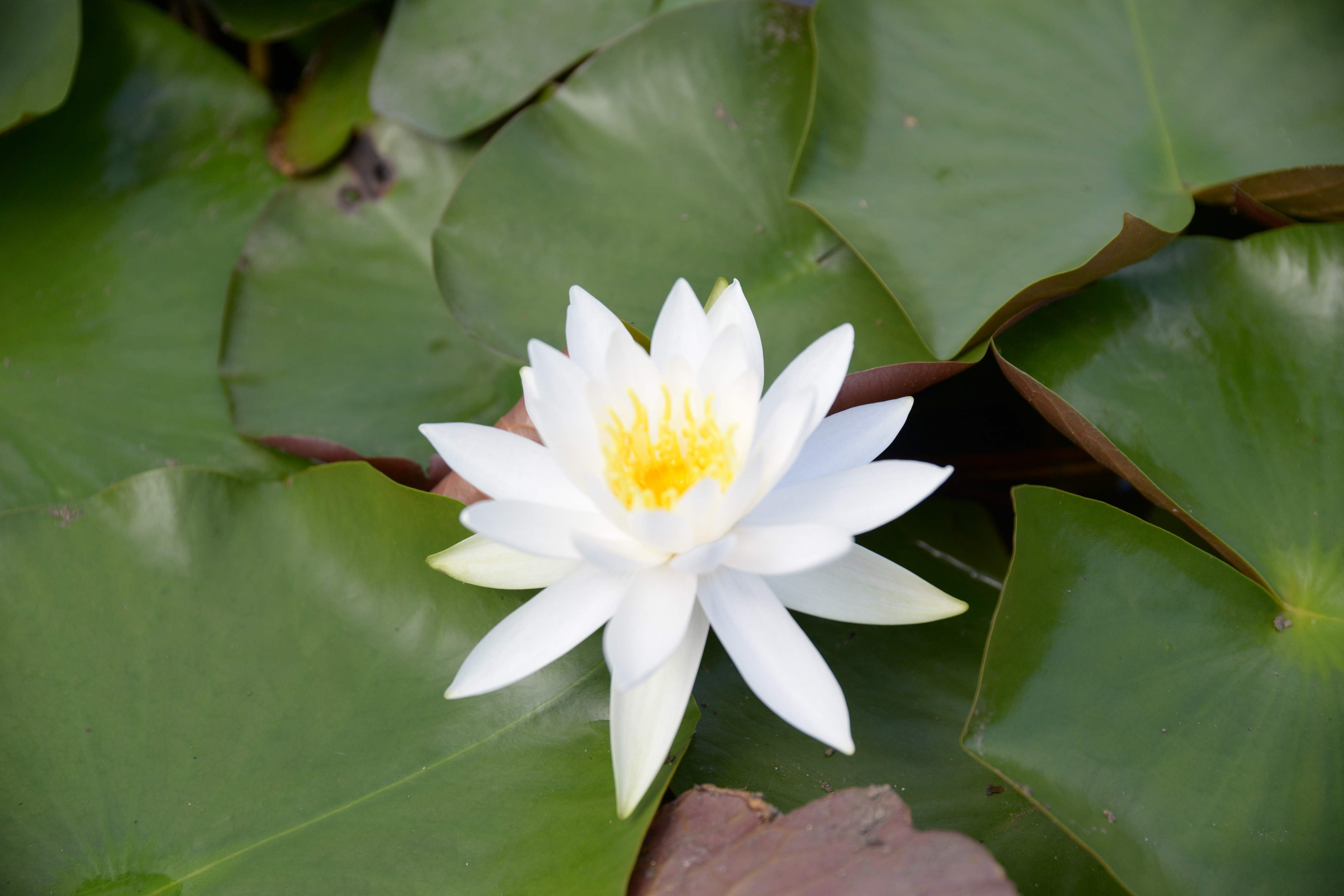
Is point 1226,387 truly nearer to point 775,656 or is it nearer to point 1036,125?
point 1036,125

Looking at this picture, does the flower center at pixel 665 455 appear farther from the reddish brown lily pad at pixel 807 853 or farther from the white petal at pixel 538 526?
the reddish brown lily pad at pixel 807 853

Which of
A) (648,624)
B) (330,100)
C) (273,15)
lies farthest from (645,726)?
(273,15)

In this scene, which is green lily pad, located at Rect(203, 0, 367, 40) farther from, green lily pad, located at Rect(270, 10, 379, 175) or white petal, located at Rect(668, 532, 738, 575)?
white petal, located at Rect(668, 532, 738, 575)

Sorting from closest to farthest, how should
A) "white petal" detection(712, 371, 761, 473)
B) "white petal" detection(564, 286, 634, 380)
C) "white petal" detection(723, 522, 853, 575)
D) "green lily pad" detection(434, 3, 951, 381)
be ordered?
"white petal" detection(723, 522, 853, 575) < "white petal" detection(712, 371, 761, 473) < "white petal" detection(564, 286, 634, 380) < "green lily pad" detection(434, 3, 951, 381)

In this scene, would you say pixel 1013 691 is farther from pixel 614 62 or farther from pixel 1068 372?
pixel 614 62

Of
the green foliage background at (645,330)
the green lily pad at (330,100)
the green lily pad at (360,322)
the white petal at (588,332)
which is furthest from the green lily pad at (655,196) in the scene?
the green lily pad at (330,100)

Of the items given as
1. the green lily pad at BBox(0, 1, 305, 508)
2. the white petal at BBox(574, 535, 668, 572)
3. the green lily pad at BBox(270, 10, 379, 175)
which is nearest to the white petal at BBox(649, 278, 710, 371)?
the white petal at BBox(574, 535, 668, 572)
